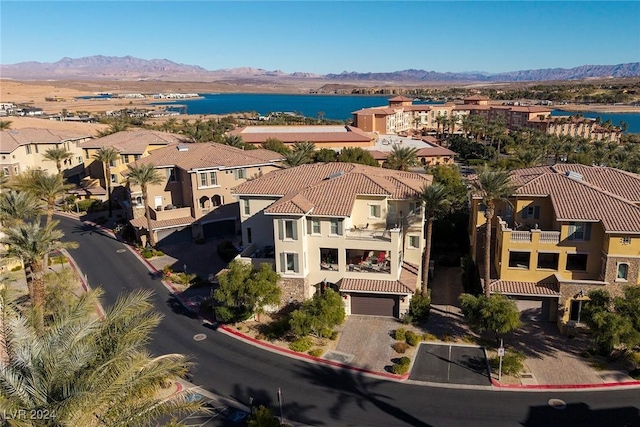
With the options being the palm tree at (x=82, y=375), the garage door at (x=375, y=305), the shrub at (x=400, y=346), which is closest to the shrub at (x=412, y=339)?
the shrub at (x=400, y=346)

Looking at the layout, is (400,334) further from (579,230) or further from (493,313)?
(579,230)

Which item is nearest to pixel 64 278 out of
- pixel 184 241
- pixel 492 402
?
pixel 184 241

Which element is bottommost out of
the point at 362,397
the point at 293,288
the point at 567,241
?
the point at 362,397

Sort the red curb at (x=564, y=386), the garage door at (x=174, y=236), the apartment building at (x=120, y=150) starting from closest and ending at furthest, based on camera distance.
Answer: the red curb at (x=564, y=386) < the garage door at (x=174, y=236) < the apartment building at (x=120, y=150)

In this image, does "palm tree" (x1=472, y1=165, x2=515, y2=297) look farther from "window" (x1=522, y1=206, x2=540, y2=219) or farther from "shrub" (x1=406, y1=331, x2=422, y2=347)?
"shrub" (x1=406, y1=331, x2=422, y2=347)

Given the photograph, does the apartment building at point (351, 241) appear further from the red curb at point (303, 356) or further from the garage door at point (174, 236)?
the garage door at point (174, 236)

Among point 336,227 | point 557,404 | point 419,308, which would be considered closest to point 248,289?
point 336,227
